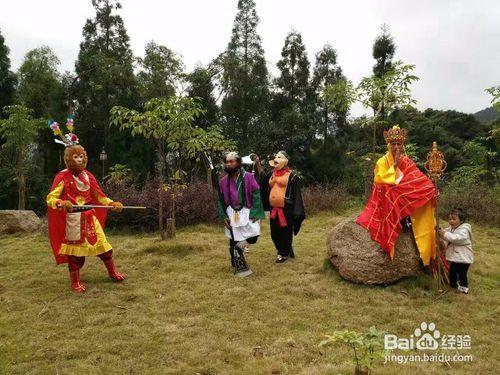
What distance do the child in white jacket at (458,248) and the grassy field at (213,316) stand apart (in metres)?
0.25

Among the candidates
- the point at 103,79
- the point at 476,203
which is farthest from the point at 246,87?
the point at 476,203

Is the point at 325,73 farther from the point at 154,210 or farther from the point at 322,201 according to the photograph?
the point at 154,210

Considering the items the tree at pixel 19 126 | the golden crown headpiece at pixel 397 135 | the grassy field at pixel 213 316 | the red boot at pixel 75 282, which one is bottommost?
A: the grassy field at pixel 213 316

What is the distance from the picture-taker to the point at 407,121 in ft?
80.7

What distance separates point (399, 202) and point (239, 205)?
2.21m

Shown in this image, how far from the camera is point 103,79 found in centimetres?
1862

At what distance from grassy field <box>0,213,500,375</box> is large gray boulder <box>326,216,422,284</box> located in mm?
136

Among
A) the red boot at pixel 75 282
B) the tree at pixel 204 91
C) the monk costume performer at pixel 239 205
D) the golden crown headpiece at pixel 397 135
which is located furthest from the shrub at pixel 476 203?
the tree at pixel 204 91

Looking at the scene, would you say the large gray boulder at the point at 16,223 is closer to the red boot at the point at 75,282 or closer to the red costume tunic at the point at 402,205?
the red boot at the point at 75,282

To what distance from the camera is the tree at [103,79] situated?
61.9 ft

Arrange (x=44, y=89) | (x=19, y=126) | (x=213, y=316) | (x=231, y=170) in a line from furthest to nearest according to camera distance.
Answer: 1. (x=44, y=89)
2. (x=19, y=126)
3. (x=231, y=170)
4. (x=213, y=316)

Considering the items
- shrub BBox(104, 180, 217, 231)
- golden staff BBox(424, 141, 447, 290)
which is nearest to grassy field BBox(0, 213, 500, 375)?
golden staff BBox(424, 141, 447, 290)

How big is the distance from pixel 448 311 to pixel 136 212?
7.50m

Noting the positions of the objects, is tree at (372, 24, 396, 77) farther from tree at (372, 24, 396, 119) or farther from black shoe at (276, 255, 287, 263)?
black shoe at (276, 255, 287, 263)
